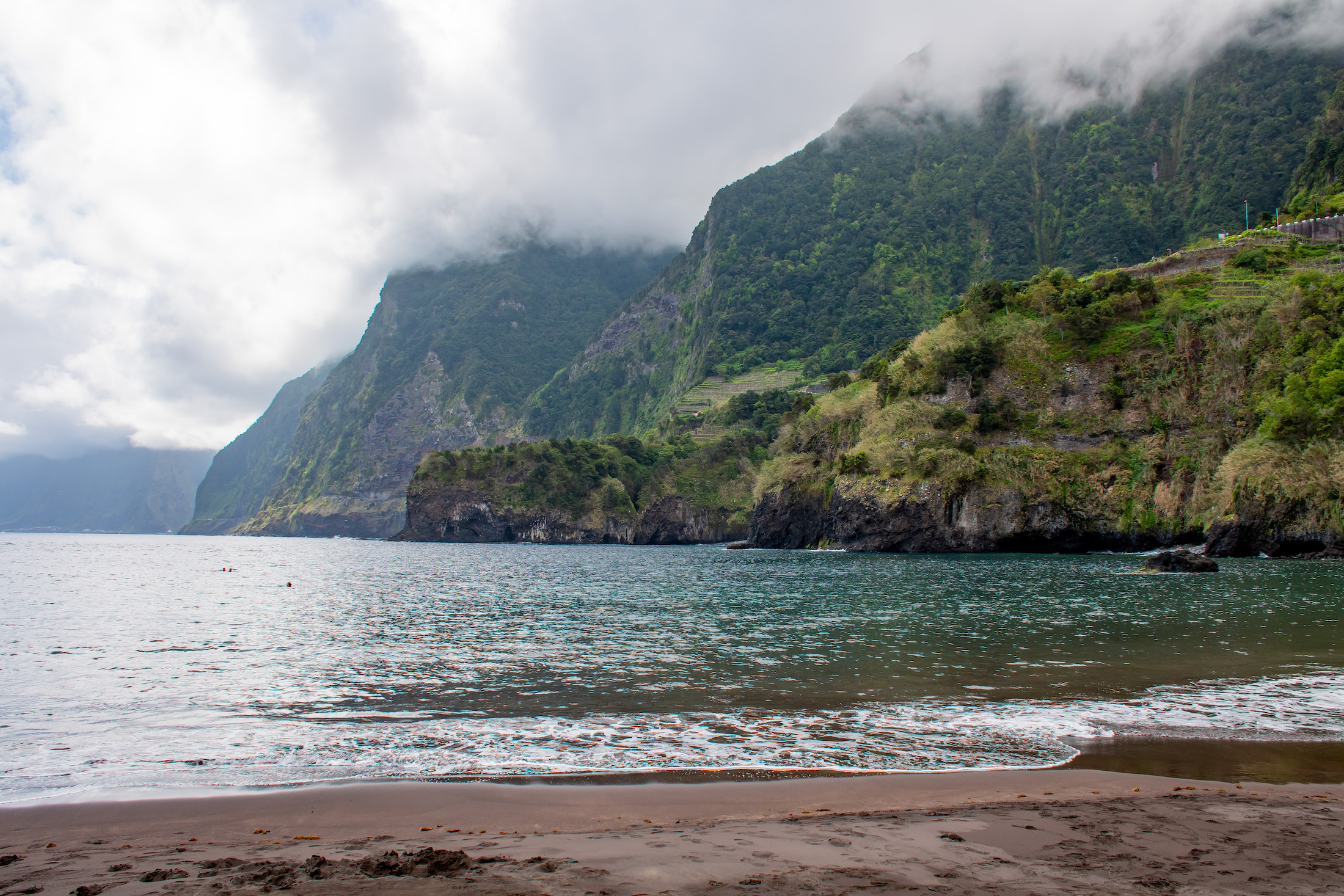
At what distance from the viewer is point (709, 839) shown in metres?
7.64

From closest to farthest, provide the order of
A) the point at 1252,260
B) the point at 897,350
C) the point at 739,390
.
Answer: the point at 1252,260, the point at 897,350, the point at 739,390

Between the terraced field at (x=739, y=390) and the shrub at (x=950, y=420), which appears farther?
the terraced field at (x=739, y=390)

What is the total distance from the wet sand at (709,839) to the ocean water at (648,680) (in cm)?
111

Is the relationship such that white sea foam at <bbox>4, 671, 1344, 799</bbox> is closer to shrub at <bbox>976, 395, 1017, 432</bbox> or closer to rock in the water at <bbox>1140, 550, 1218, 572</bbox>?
rock in the water at <bbox>1140, 550, 1218, 572</bbox>

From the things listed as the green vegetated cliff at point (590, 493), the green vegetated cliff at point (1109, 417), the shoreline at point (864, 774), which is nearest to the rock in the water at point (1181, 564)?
the green vegetated cliff at point (1109, 417)

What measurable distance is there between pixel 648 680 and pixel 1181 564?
44.4m

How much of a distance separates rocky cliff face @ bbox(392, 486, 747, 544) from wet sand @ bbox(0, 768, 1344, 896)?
472ft

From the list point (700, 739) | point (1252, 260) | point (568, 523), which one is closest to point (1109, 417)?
point (1252, 260)

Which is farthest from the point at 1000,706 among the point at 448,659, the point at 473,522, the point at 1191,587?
the point at 473,522

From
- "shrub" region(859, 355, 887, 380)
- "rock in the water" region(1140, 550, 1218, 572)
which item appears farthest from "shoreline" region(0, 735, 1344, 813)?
"shrub" region(859, 355, 887, 380)

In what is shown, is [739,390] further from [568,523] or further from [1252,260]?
[1252,260]

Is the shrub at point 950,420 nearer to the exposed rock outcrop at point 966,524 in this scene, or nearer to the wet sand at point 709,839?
the exposed rock outcrop at point 966,524

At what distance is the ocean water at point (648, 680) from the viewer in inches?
456

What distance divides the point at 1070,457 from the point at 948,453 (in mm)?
11893
